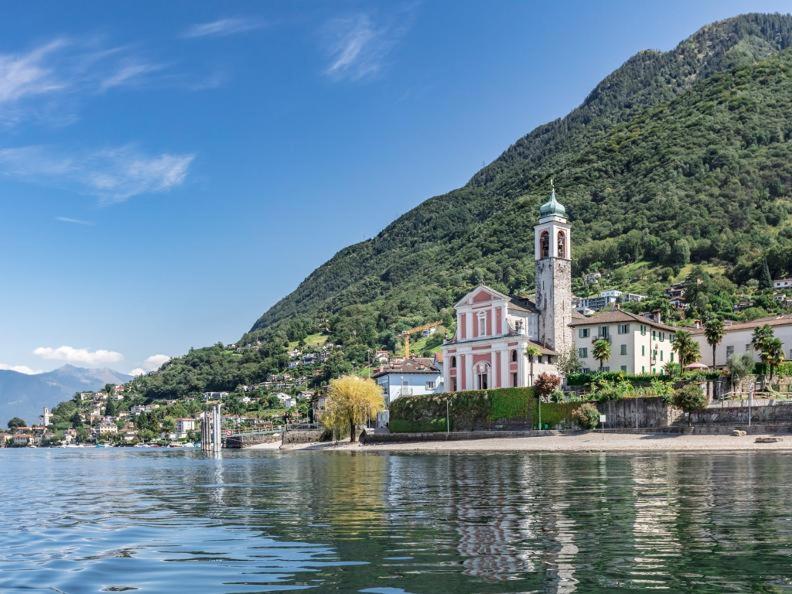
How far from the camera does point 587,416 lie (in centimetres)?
8300

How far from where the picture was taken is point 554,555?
61.2 feet

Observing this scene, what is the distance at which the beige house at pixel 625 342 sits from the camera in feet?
321

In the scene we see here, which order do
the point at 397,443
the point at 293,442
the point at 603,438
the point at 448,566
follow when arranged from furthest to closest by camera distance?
the point at 293,442, the point at 397,443, the point at 603,438, the point at 448,566

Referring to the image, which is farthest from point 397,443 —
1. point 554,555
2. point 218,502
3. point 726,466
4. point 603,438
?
point 554,555

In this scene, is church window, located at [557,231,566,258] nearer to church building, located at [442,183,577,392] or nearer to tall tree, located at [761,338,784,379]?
church building, located at [442,183,577,392]

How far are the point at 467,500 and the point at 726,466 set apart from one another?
70.2ft

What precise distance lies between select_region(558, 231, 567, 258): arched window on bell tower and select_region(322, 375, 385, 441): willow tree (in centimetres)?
2758

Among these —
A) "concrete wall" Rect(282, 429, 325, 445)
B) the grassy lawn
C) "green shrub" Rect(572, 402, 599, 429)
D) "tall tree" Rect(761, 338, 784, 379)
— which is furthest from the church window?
the grassy lawn

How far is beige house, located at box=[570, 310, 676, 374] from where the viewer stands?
97.9 meters

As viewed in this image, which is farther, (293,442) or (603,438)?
(293,442)

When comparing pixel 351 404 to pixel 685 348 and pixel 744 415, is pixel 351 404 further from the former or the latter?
pixel 744 415

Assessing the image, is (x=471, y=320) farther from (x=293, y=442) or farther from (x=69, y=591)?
(x=69, y=591)

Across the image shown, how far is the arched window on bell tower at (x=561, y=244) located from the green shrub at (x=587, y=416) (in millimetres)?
26993

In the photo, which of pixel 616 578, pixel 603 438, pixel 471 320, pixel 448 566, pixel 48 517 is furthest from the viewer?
pixel 471 320
